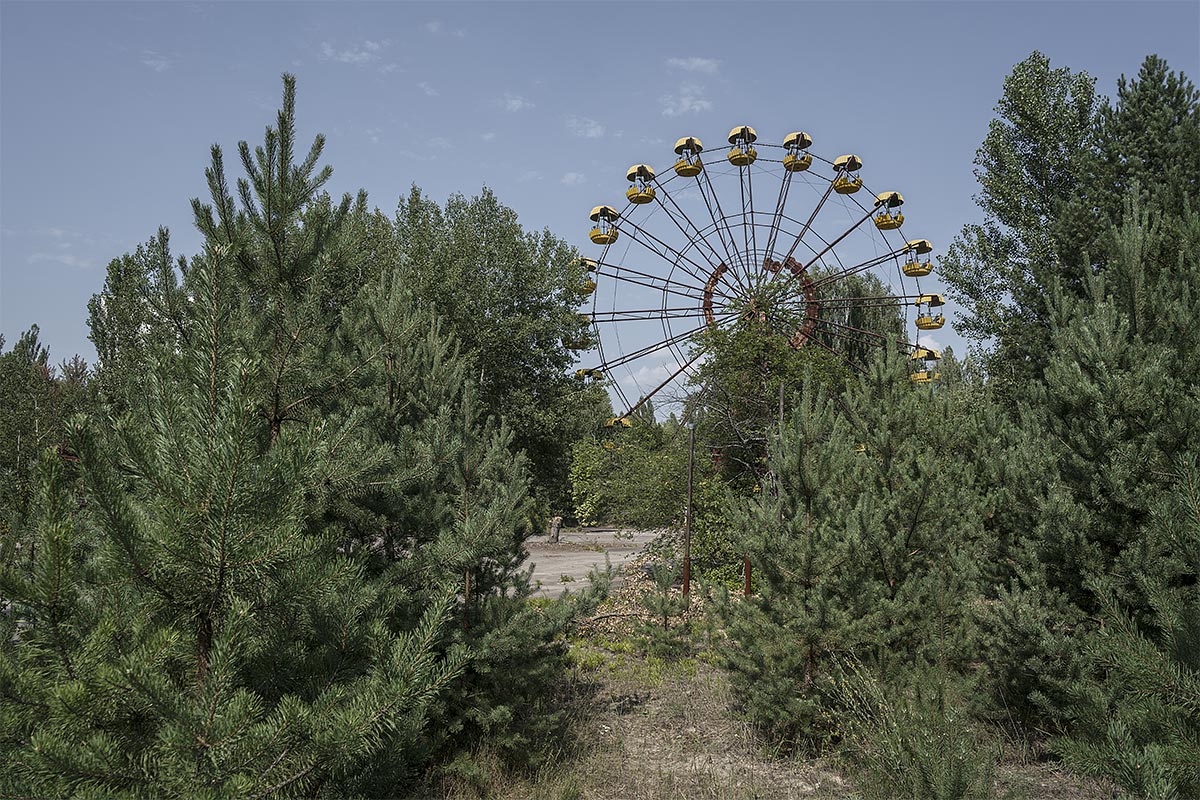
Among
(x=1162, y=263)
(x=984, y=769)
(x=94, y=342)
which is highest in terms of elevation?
(x=94, y=342)

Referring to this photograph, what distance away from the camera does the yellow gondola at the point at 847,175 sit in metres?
17.1

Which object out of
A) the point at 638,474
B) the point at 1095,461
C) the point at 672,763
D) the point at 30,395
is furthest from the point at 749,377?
the point at 30,395

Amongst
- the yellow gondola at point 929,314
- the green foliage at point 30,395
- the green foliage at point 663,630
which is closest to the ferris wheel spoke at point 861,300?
the yellow gondola at point 929,314

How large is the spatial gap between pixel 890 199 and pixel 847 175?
1.34 m

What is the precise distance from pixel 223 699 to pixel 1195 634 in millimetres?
3592

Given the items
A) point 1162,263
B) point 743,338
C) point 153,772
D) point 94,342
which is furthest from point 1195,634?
point 94,342

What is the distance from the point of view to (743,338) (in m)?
12.8

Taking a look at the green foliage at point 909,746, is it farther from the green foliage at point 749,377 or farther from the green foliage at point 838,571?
the green foliage at point 749,377

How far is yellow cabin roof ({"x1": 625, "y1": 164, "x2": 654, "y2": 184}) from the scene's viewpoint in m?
18.1

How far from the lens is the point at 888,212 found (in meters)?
17.7

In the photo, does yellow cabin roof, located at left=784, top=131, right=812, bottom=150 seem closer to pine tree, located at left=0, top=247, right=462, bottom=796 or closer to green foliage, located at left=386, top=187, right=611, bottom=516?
green foliage, located at left=386, top=187, right=611, bottom=516

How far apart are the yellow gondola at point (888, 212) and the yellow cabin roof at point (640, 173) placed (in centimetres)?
585

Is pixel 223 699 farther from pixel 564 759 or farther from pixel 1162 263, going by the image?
pixel 1162 263

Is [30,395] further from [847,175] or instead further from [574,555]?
[847,175]
